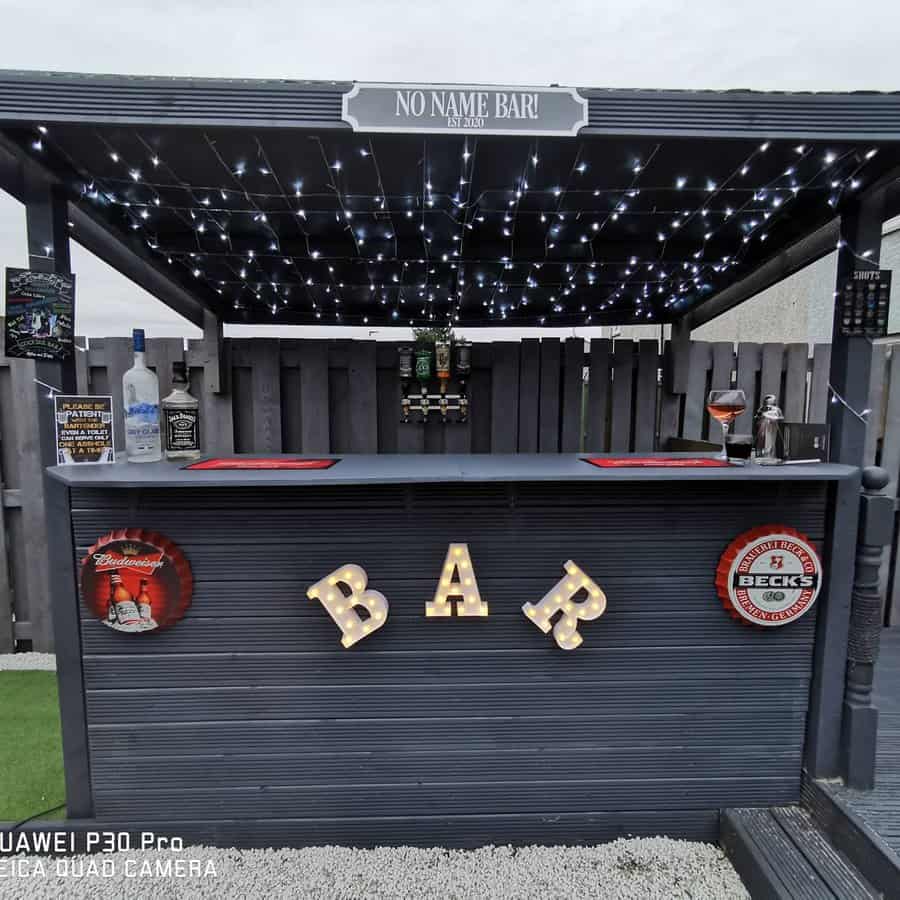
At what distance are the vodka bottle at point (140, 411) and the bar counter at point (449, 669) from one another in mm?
190

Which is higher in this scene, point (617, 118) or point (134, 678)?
point (617, 118)

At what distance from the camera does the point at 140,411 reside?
1627 mm

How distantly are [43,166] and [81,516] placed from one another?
3.65 ft

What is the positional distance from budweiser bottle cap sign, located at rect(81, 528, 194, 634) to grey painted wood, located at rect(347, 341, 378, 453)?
1615 millimetres

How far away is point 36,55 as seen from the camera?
252cm

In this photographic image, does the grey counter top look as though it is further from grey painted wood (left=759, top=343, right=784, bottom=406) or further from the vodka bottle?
grey painted wood (left=759, top=343, right=784, bottom=406)

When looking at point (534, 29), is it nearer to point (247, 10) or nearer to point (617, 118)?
point (247, 10)

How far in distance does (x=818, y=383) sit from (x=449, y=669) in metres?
3.09

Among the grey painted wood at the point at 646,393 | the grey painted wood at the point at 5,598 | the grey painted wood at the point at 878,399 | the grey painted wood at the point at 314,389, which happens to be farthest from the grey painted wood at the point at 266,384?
the grey painted wood at the point at 878,399

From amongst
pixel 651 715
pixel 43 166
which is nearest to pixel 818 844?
pixel 651 715

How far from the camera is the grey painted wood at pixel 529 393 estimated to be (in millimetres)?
3064

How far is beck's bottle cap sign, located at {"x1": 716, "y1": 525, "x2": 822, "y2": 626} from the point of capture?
159 cm

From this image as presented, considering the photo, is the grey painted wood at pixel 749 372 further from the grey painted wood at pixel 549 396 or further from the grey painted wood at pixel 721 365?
the grey painted wood at pixel 549 396

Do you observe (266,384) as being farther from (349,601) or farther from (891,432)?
(891,432)
